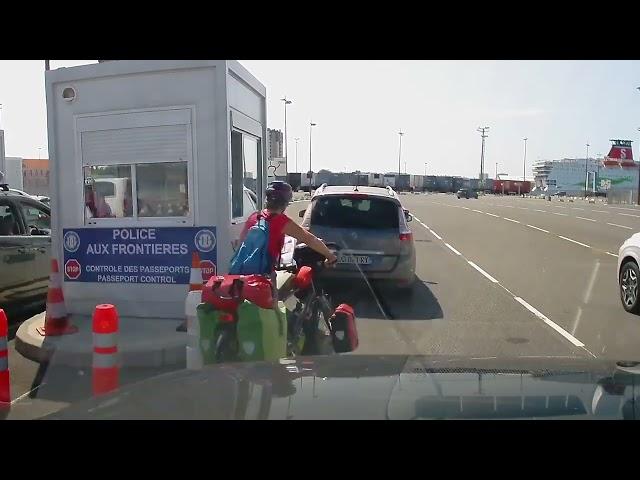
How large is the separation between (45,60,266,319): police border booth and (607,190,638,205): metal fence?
58.8 metres

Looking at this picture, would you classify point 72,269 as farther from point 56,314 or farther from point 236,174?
point 236,174

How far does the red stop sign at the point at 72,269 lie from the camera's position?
7246mm

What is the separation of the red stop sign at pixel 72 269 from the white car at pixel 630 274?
715cm

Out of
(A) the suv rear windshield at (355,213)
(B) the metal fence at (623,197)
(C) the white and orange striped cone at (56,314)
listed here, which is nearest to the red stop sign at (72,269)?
(C) the white and orange striped cone at (56,314)

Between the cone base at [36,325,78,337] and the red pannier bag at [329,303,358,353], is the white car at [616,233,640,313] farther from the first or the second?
the cone base at [36,325,78,337]

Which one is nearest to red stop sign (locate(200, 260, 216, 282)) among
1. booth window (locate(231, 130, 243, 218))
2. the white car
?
booth window (locate(231, 130, 243, 218))

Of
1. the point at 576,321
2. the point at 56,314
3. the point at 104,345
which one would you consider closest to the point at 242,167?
the point at 56,314

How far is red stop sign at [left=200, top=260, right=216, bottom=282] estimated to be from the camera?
6781 mm

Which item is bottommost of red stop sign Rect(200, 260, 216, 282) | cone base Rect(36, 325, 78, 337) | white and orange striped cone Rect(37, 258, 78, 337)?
cone base Rect(36, 325, 78, 337)

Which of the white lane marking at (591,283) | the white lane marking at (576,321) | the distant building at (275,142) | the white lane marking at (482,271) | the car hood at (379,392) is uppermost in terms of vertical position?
the distant building at (275,142)

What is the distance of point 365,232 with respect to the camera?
9461 millimetres

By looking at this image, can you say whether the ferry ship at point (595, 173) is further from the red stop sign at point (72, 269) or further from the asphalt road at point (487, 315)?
the red stop sign at point (72, 269)

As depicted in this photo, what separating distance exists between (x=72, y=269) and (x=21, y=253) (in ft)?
4.75

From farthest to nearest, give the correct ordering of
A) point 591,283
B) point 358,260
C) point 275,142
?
1. point 275,142
2. point 591,283
3. point 358,260
